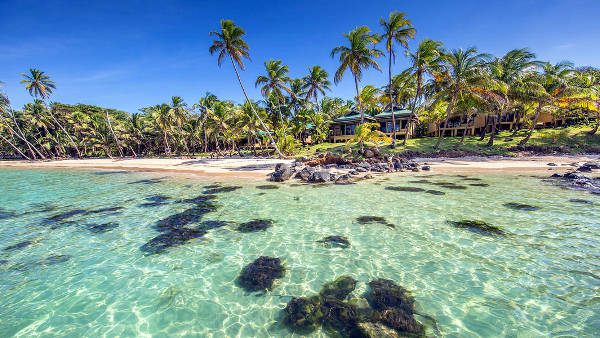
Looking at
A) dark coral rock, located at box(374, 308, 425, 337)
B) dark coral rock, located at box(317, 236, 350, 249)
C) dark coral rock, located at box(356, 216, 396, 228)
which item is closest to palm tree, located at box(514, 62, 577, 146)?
dark coral rock, located at box(356, 216, 396, 228)

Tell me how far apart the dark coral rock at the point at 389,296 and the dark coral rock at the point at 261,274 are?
2.15 meters

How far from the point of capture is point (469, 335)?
3.49 m

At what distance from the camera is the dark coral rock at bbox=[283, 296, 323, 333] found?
12.3ft

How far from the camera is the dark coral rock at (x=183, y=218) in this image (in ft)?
28.3

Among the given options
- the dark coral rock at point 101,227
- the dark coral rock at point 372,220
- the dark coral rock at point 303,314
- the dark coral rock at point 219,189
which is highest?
the dark coral rock at point 219,189

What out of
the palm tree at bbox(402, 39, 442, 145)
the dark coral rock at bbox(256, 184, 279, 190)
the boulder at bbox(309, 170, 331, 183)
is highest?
the palm tree at bbox(402, 39, 442, 145)

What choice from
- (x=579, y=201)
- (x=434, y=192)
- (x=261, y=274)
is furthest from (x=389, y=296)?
(x=579, y=201)

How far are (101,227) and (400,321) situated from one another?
10817 mm

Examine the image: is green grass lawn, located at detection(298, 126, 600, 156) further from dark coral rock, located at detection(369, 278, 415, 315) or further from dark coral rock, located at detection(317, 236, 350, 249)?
dark coral rock, located at detection(369, 278, 415, 315)

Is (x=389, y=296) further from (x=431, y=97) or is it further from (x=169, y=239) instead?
(x=431, y=97)

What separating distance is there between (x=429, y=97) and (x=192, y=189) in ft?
93.8

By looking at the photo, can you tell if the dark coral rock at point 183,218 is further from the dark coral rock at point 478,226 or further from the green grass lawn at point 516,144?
the green grass lawn at point 516,144

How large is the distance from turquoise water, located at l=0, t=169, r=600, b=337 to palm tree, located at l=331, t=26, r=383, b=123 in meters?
23.8

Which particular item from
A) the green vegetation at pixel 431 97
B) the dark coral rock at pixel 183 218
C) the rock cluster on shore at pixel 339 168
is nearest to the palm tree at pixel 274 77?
the green vegetation at pixel 431 97
